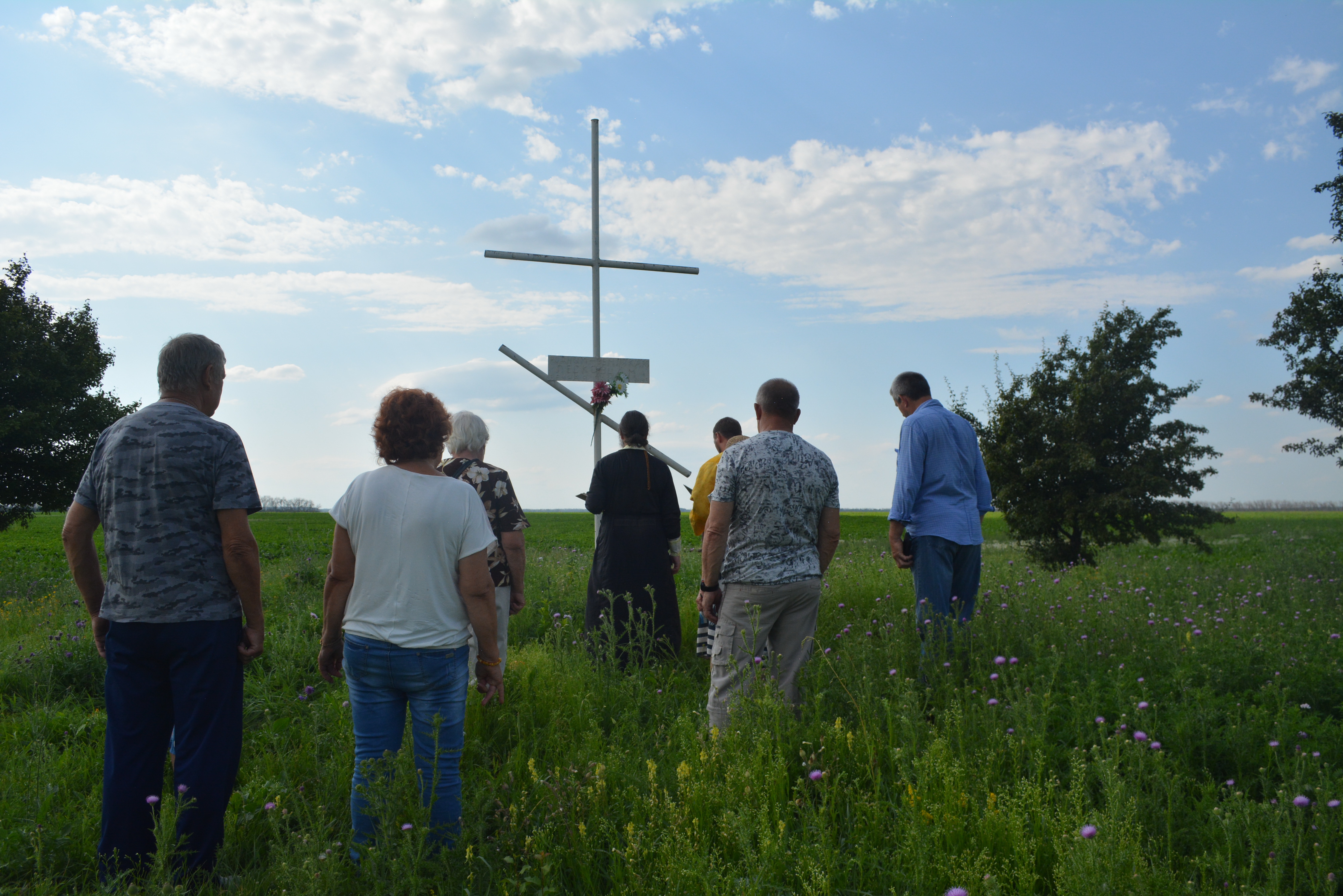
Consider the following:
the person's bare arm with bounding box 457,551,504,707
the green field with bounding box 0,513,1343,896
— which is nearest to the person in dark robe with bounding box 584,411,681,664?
the green field with bounding box 0,513,1343,896

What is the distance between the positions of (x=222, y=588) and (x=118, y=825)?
3.47 ft

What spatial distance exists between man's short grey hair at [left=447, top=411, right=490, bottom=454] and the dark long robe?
1.58m

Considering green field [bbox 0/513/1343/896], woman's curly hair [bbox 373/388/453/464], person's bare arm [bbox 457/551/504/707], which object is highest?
woman's curly hair [bbox 373/388/453/464]

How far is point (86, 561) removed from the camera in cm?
345

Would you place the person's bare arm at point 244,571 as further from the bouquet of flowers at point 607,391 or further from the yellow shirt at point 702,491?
A: the bouquet of flowers at point 607,391

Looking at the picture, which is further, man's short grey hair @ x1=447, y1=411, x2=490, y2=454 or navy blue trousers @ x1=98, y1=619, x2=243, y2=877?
man's short grey hair @ x1=447, y1=411, x2=490, y2=454

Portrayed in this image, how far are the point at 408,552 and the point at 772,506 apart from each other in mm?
1946

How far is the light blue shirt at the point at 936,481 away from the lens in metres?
5.14

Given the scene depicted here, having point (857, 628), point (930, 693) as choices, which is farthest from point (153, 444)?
point (857, 628)

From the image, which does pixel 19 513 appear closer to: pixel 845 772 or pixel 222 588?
pixel 222 588

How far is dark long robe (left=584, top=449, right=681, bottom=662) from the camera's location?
21.1 ft

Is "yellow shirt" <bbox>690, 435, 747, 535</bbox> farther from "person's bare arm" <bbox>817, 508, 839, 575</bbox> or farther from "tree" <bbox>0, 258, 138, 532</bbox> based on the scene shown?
"tree" <bbox>0, 258, 138, 532</bbox>

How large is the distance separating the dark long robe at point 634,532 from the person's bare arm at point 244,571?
321cm

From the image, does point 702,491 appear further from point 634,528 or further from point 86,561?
point 86,561
